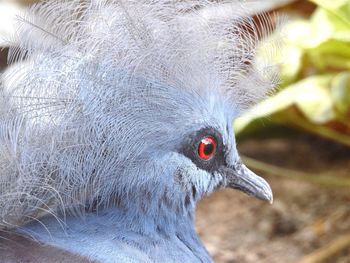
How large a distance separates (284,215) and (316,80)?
2.20ft

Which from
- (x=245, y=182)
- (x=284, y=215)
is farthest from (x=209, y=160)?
(x=284, y=215)

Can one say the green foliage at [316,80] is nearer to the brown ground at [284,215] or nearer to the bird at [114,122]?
the brown ground at [284,215]

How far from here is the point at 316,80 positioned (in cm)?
289

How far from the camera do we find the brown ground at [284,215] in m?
3.01

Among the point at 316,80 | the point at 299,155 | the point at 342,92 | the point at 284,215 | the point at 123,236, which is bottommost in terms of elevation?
the point at 123,236

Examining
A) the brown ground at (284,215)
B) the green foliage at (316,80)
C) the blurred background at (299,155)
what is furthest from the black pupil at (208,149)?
the brown ground at (284,215)

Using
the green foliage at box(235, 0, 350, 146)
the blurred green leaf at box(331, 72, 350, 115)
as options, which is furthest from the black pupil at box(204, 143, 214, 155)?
the blurred green leaf at box(331, 72, 350, 115)

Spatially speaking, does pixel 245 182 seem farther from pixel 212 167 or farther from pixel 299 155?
pixel 299 155

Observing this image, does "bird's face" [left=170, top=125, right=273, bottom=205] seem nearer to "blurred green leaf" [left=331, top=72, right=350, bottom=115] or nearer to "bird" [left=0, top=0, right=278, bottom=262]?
"bird" [left=0, top=0, right=278, bottom=262]

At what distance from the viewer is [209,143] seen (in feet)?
6.55

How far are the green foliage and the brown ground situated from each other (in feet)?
1.32

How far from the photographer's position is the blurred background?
2.69 m

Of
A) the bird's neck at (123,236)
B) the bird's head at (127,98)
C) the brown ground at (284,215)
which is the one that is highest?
the brown ground at (284,215)

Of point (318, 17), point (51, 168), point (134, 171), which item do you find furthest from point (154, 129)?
point (318, 17)
